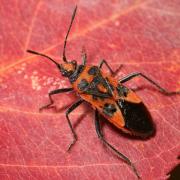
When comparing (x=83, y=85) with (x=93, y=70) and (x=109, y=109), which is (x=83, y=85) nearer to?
(x=93, y=70)

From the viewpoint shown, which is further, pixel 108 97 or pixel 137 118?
pixel 108 97

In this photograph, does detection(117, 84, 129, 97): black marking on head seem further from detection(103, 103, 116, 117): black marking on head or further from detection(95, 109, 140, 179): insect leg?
detection(95, 109, 140, 179): insect leg

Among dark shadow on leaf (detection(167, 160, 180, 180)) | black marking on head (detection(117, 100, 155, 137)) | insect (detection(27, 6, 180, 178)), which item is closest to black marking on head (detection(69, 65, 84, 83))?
insect (detection(27, 6, 180, 178))

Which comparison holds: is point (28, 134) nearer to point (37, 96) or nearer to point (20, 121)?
point (20, 121)

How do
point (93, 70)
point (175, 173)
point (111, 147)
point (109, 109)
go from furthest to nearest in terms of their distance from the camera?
point (93, 70)
point (109, 109)
point (111, 147)
point (175, 173)

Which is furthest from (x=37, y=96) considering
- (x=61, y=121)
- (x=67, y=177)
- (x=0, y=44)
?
(x=67, y=177)

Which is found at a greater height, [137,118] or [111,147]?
[137,118]

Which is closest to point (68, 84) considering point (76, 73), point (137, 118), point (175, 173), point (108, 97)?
point (76, 73)
